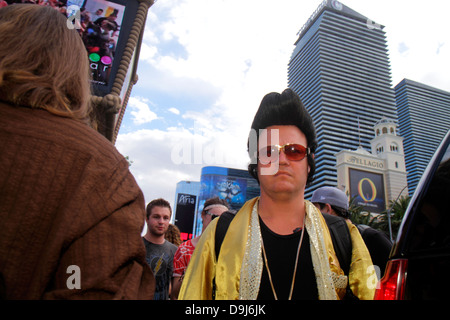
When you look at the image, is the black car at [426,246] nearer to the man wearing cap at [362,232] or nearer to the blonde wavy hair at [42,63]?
the man wearing cap at [362,232]

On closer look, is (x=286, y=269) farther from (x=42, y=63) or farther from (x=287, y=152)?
(x=42, y=63)

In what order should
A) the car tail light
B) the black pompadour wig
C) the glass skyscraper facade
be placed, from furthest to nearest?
1. the glass skyscraper facade
2. the black pompadour wig
3. the car tail light

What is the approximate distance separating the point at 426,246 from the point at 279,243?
2.82 ft

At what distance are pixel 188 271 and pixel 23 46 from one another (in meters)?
1.49

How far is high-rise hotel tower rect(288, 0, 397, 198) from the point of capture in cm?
9594

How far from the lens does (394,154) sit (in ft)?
206

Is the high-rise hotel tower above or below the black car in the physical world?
above

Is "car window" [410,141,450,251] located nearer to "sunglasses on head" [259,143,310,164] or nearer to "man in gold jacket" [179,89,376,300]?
"man in gold jacket" [179,89,376,300]

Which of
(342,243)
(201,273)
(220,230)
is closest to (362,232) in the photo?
(342,243)

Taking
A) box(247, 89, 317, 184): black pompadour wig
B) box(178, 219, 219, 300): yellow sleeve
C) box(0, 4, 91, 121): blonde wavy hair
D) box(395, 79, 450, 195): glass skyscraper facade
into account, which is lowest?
box(178, 219, 219, 300): yellow sleeve

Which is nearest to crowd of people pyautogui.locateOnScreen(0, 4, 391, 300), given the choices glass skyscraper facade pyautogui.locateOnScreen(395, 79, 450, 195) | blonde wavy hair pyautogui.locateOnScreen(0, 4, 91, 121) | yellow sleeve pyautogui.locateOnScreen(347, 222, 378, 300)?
blonde wavy hair pyautogui.locateOnScreen(0, 4, 91, 121)

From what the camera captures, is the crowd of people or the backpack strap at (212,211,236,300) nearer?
the crowd of people

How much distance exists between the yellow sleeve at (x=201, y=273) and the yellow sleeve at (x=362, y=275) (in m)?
0.87

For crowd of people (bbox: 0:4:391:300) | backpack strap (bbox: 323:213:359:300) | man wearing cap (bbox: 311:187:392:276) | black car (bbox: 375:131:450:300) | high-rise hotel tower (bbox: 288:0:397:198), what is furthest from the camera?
high-rise hotel tower (bbox: 288:0:397:198)
